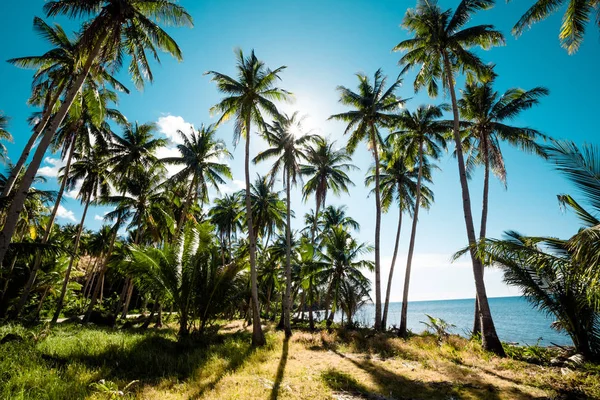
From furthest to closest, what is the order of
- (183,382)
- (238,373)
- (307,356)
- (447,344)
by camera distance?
(447,344) → (307,356) → (238,373) → (183,382)

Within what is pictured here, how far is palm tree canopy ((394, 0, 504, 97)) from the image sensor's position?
1252 cm

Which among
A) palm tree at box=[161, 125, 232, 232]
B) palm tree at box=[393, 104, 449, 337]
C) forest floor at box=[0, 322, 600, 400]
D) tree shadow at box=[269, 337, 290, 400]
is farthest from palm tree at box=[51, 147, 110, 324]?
palm tree at box=[393, 104, 449, 337]

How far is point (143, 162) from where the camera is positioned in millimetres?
21516

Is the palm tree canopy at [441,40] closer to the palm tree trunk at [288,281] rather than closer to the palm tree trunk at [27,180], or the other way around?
the palm tree trunk at [288,281]

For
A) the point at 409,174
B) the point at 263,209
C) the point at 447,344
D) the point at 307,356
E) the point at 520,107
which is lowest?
the point at 307,356

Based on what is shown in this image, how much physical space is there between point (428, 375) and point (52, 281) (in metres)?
27.8

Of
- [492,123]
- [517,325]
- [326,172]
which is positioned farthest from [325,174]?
[517,325]

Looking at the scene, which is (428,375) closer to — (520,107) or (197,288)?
(197,288)

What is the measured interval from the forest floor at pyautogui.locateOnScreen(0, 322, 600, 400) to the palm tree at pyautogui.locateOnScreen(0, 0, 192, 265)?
3701 mm

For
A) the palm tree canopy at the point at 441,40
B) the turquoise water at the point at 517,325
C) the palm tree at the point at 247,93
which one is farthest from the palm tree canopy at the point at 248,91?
the turquoise water at the point at 517,325

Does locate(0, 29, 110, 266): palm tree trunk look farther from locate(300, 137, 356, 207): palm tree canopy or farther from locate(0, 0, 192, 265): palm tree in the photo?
locate(300, 137, 356, 207): palm tree canopy

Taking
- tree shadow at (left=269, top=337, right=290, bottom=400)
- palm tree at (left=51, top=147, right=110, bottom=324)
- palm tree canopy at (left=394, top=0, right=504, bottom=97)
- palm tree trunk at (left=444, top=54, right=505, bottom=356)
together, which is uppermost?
palm tree canopy at (left=394, top=0, right=504, bottom=97)

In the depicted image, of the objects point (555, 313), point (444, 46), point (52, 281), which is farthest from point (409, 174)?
point (52, 281)

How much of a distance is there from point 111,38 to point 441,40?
45.4 feet
